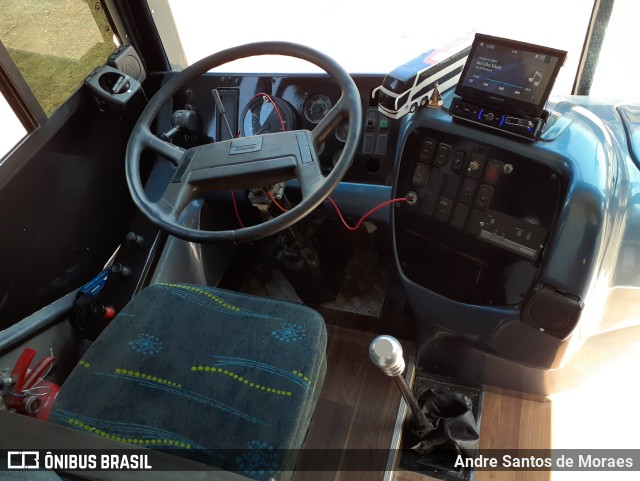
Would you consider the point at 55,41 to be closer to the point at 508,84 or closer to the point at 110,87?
the point at 110,87

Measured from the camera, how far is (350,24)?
2.21 metres

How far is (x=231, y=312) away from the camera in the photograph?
128 cm

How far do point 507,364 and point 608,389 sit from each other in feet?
1.18

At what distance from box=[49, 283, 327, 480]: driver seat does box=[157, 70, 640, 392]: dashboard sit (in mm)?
426

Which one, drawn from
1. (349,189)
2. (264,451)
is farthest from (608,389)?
(264,451)

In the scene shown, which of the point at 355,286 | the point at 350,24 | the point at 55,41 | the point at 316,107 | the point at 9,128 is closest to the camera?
the point at 9,128

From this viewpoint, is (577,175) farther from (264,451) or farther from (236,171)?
(264,451)

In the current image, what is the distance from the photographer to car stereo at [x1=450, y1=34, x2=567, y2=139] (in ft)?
3.75

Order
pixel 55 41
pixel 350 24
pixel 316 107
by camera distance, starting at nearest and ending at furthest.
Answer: pixel 55 41 → pixel 316 107 → pixel 350 24

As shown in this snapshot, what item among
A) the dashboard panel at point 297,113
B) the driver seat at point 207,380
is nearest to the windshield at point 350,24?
the dashboard panel at point 297,113

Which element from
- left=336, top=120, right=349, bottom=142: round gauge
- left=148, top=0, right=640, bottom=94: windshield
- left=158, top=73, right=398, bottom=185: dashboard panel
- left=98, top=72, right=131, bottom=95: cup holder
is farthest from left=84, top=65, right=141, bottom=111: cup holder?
left=336, top=120, right=349, bottom=142: round gauge

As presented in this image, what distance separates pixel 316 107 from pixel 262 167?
0.53 meters

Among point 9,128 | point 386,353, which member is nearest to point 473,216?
point 386,353

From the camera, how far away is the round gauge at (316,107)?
1.67m
